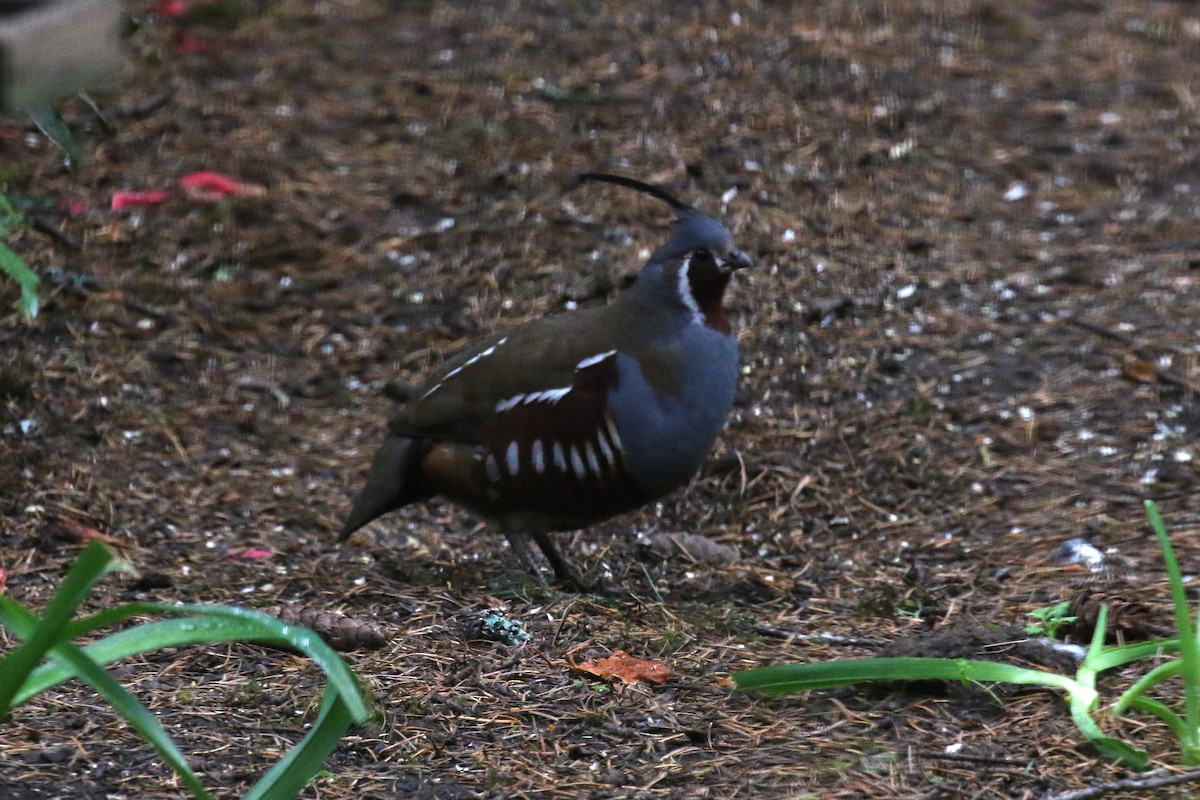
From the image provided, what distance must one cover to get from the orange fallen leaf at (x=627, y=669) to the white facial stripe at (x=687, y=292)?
1.28 m

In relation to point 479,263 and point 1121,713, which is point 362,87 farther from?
point 1121,713

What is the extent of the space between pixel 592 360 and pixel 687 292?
36 cm

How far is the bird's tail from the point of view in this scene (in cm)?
432

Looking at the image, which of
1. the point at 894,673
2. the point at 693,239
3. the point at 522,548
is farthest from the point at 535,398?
the point at 894,673

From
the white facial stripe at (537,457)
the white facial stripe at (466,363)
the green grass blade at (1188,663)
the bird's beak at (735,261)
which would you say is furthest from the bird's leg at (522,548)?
the green grass blade at (1188,663)

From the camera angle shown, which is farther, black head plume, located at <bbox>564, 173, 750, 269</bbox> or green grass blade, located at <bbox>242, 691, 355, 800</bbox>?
black head plume, located at <bbox>564, 173, 750, 269</bbox>

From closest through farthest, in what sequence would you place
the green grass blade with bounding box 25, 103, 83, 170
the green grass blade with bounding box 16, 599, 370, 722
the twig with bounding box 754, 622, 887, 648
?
1. the green grass blade with bounding box 16, 599, 370, 722
2. the green grass blade with bounding box 25, 103, 83, 170
3. the twig with bounding box 754, 622, 887, 648

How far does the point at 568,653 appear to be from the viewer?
3346 mm

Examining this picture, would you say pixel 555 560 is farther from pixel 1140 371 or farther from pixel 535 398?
pixel 1140 371

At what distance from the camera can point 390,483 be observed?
14.2 ft

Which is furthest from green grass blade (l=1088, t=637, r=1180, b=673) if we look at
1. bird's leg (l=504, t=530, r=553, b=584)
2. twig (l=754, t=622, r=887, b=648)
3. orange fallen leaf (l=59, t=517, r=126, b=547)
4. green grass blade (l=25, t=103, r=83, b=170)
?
orange fallen leaf (l=59, t=517, r=126, b=547)

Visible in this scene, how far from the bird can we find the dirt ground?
0.80 feet

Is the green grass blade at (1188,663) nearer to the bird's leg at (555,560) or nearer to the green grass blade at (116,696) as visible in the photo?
the green grass blade at (116,696)

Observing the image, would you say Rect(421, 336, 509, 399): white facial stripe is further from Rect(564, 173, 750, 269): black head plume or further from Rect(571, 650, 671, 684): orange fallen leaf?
Rect(571, 650, 671, 684): orange fallen leaf
